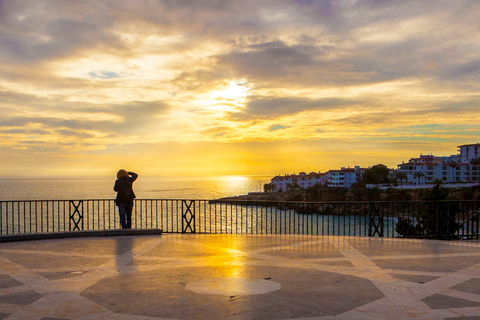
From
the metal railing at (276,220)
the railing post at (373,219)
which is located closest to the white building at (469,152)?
the metal railing at (276,220)

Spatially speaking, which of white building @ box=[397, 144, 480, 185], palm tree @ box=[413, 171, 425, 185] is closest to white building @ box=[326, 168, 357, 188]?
white building @ box=[397, 144, 480, 185]

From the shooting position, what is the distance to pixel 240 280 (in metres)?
6.63

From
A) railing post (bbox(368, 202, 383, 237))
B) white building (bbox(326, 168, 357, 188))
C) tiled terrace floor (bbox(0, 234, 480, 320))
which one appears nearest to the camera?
tiled terrace floor (bbox(0, 234, 480, 320))

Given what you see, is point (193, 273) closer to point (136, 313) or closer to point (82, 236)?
point (136, 313)

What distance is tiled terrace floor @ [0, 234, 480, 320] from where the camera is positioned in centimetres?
509

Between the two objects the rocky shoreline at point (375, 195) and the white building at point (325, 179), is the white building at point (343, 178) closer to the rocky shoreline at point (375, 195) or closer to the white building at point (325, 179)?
the white building at point (325, 179)

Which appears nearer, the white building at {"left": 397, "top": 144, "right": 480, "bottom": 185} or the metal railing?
the metal railing

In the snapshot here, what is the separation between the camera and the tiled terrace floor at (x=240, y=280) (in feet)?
16.7

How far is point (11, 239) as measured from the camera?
1102cm

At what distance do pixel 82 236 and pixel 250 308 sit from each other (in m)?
8.46

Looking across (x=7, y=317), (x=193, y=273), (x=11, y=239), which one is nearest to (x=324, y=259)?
(x=193, y=273)

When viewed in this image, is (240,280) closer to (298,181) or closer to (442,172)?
(442,172)

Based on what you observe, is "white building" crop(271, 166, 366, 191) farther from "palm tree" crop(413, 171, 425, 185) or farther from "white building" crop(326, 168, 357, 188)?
"palm tree" crop(413, 171, 425, 185)

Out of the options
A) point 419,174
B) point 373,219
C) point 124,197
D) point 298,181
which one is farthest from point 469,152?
point 124,197
